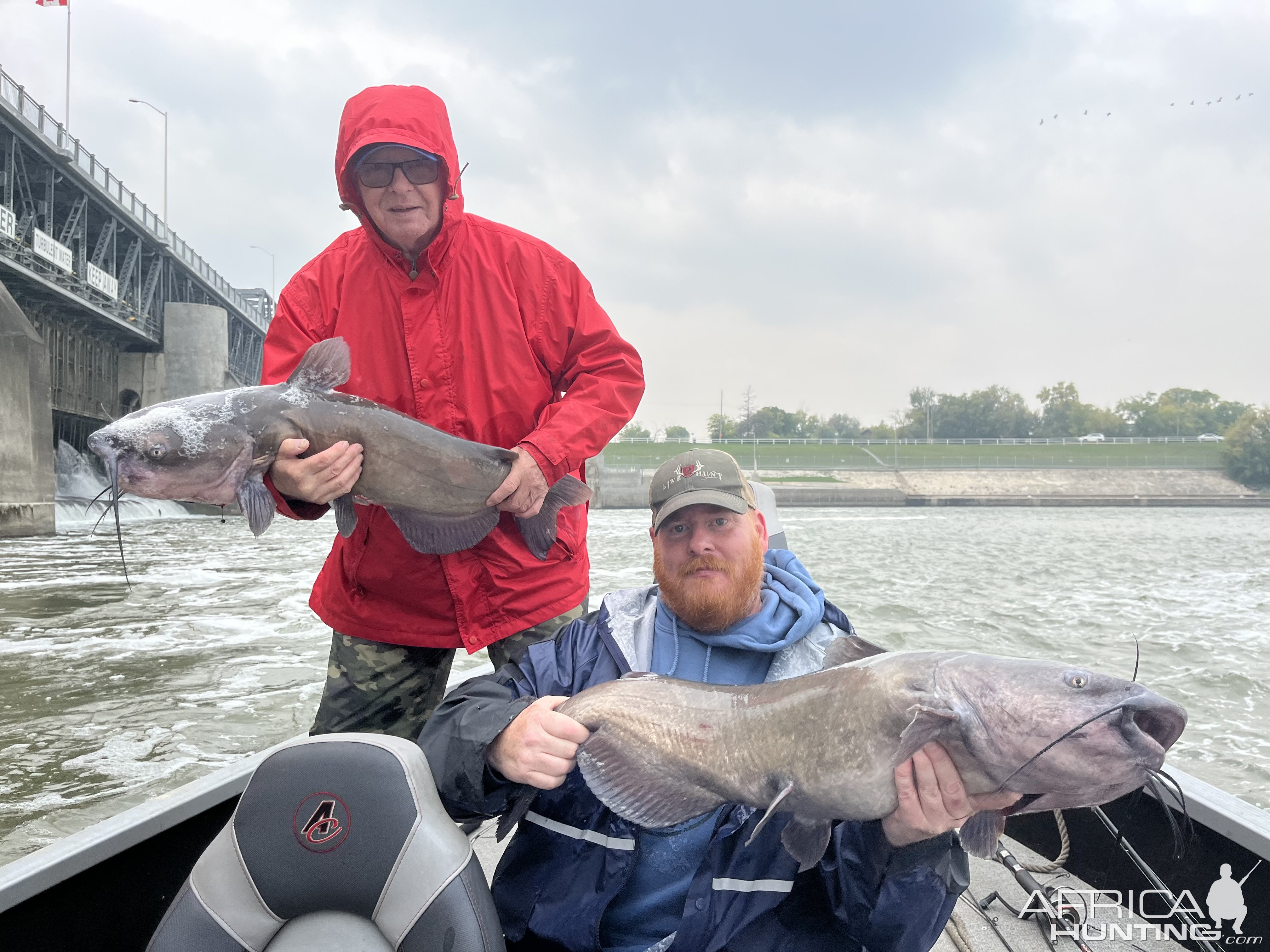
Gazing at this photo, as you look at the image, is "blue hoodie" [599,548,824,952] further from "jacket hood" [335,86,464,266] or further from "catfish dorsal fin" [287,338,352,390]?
"jacket hood" [335,86,464,266]

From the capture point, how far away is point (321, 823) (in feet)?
6.45

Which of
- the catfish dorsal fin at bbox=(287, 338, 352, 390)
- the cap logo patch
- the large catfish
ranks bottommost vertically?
the large catfish

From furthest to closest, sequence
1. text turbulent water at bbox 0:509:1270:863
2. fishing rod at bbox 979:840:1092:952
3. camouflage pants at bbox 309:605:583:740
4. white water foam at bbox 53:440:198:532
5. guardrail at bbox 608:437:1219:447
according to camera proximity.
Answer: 1. guardrail at bbox 608:437:1219:447
2. white water foam at bbox 53:440:198:532
3. text turbulent water at bbox 0:509:1270:863
4. fishing rod at bbox 979:840:1092:952
5. camouflage pants at bbox 309:605:583:740

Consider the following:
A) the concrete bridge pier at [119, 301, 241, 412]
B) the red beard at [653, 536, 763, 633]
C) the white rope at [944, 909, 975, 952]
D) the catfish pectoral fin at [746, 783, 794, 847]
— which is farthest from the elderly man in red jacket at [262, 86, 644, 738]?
the concrete bridge pier at [119, 301, 241, 412]

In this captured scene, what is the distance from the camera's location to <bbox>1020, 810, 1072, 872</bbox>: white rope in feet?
12.1

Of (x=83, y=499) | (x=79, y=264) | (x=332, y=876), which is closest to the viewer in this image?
(x=332, y=876)

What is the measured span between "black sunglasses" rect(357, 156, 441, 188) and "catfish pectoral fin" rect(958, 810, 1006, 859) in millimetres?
2576

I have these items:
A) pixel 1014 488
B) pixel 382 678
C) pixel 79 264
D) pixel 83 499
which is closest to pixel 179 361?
pixel 79 264

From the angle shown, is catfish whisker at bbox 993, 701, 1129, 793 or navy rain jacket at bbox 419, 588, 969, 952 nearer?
catfish whisker at bbox 993, 701, 1129, 793

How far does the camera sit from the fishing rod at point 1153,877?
10.3ft

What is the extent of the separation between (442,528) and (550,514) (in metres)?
0.39

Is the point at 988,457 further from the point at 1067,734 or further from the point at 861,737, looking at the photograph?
the point at 1067,734

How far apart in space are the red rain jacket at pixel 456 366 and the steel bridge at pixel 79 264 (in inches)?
1045

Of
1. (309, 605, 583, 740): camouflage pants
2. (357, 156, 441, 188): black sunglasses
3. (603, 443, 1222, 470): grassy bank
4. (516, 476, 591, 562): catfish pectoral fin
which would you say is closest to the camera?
(357, 156, 441, 188): black sunglasses
